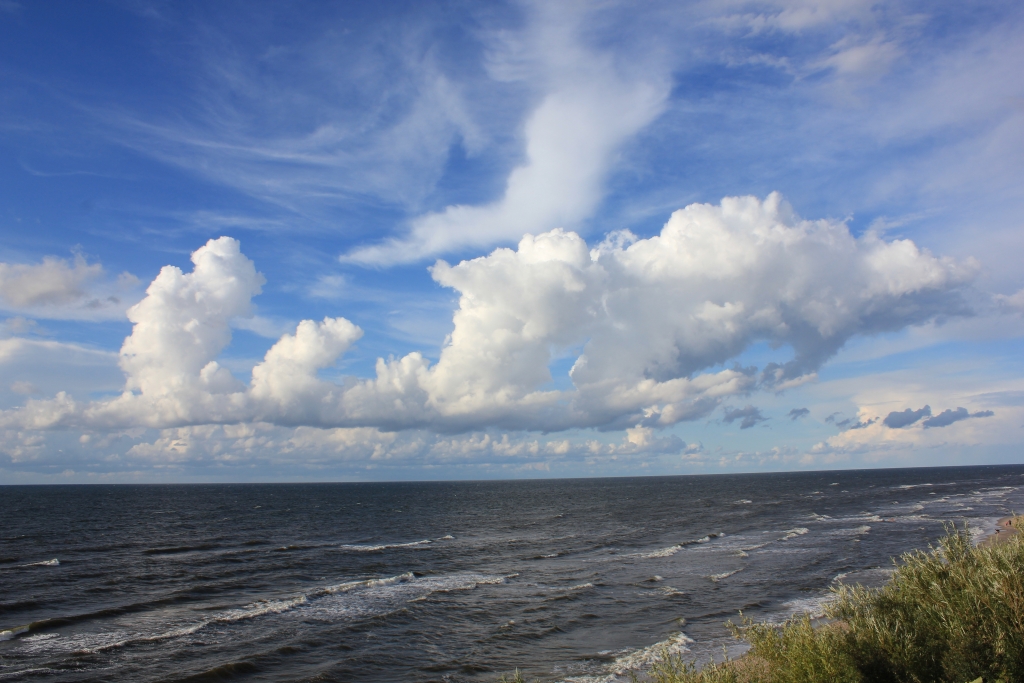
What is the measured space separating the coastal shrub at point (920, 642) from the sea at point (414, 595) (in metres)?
Answer: 9.39

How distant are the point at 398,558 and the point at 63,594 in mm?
23096

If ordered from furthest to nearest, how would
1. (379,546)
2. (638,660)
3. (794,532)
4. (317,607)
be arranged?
1. (794,532)
2. (379,546)
3. (317,607)
4. (638,660)

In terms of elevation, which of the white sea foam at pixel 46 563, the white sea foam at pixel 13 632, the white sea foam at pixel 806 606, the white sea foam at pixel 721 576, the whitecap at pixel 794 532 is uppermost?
the white sea foam at pixel 13 632

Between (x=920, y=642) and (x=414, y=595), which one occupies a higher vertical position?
(x=920, y=642)

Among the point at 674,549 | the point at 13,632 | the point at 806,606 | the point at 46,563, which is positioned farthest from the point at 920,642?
the point at 46,563

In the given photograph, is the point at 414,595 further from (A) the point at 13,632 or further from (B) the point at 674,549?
(B) the point at 674,549

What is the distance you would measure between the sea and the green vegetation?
9.46 meters

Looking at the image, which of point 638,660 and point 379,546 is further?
point 379,546

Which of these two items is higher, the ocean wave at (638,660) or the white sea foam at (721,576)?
the ocean wave at (638,660)

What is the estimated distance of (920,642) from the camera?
11719mm

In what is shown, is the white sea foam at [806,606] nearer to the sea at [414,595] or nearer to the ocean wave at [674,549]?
the sea at [414,595]

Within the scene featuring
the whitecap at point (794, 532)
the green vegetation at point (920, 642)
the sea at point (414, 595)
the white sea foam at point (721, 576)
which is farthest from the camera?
A: the whitecap at point (794, 532)

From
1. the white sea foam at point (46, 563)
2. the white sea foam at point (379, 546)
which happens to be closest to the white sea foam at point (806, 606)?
the white sea foam at point (379, 546)

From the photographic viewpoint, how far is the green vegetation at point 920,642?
1041 centimetres
